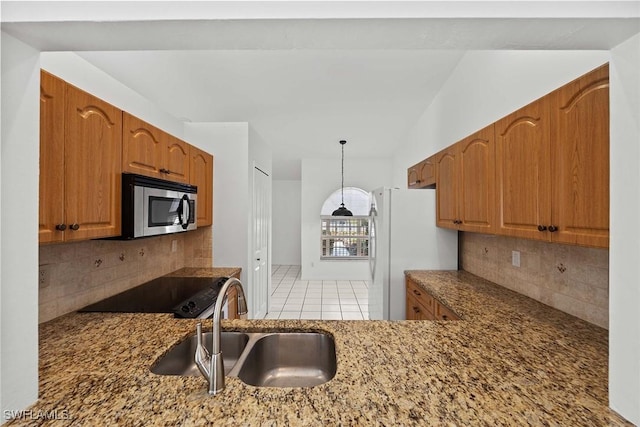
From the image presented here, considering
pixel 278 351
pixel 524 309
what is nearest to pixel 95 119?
pixel 278 351

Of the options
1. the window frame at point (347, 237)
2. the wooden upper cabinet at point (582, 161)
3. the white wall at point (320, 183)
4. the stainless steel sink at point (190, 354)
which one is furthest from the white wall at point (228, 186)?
the window frame at point (347, 237)

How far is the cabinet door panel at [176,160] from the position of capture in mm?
2181

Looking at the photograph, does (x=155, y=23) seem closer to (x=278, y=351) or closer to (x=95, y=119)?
(x=95, y=119)

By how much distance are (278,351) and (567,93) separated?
1681 mm

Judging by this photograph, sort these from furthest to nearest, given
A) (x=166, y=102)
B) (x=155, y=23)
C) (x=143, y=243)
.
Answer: (x=166, y=102)
(x=143, y=243)
(x=155, y=23)

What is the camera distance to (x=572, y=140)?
120cm

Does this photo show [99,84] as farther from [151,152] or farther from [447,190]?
[447,190]

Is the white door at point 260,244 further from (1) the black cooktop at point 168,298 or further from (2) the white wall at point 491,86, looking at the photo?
(2) the white wall at point 491,86

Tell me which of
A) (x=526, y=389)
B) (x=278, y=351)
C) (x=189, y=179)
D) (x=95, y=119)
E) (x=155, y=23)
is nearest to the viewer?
(x=155, y=23)

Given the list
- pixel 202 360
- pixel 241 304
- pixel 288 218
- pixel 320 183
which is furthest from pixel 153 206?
pixel 288 218

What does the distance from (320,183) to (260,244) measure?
297cm

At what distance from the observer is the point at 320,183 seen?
253 inches

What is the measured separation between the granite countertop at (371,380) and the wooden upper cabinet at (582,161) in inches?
19.1

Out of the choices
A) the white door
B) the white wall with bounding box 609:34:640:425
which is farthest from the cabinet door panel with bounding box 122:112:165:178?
the white wall with bounding box 609:34:640:425
